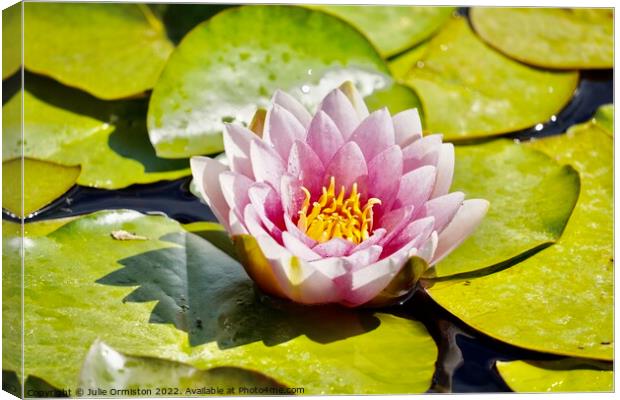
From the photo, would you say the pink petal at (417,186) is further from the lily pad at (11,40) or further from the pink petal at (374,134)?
the lily pad at (11,40)

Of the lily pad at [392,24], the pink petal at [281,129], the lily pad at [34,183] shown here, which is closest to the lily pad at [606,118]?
the lily pad at [392,24]

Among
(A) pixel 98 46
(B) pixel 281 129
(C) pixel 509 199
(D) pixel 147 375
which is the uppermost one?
(B) pixel 281 129

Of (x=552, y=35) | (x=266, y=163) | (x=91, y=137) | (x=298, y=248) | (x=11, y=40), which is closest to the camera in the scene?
(x=298, y=248)

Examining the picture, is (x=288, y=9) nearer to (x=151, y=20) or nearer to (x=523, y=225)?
(x=151, y=20)

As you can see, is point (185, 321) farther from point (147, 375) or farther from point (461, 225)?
point (461, 225)

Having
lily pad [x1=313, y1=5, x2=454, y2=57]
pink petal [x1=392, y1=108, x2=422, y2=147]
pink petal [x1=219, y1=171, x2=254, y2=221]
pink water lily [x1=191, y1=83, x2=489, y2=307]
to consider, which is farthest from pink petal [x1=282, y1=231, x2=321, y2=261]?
lily pad [x1=313, y1=5, x2=454, y2=57]

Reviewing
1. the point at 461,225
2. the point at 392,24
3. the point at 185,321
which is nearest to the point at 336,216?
the point at 461,225

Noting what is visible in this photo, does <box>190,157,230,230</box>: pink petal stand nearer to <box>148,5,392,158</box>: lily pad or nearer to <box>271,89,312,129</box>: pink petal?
<box>271,89,312,129</box>: pink petal
